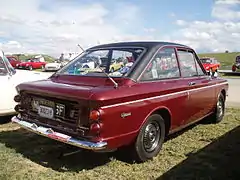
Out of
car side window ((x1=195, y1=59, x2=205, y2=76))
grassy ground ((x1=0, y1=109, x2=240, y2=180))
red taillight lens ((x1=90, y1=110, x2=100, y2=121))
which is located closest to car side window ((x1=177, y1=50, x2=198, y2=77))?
car side window ((x1=195, y1=59, x2=205, y2=76))

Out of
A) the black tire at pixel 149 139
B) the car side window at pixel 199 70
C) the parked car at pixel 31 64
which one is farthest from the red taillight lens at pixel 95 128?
the parked car at pixel 31 64

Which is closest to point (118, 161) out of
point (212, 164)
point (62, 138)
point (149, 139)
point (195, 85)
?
point (149, 139)

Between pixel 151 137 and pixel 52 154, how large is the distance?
4.98 ft

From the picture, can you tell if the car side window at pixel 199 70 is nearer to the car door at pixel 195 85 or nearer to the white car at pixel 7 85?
the car door at pixel 195 85

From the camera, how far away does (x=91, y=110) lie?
11.9 feet

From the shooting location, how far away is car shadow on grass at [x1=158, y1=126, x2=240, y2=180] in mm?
4004

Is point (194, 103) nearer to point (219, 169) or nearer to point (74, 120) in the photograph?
point (219, 169)

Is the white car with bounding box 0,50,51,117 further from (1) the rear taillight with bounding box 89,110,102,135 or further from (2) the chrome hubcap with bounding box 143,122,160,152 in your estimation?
(1) the rear taillight with bounding box 89,110,102,135

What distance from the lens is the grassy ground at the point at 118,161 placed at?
3959mm

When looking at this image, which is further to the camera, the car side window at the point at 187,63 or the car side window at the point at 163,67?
the car side window at the point at 187,63

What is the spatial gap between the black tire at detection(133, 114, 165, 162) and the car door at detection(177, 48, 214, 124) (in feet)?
2.83

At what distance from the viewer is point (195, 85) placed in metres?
5.51

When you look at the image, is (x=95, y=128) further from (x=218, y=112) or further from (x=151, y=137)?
→ (x=218, y=112)

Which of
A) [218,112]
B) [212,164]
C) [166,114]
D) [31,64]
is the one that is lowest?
[212,164]
